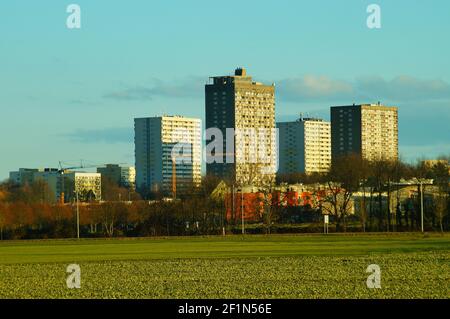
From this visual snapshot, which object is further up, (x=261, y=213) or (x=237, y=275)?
(x=261, y=213)

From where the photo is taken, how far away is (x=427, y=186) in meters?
127

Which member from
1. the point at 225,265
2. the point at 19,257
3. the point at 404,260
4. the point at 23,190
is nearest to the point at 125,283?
the point at 225,265

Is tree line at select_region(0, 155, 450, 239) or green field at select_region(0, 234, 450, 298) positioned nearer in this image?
green field at select_region(0, 234, 450, 298)

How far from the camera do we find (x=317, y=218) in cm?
12175

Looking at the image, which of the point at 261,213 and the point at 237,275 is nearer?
the point at 237,275

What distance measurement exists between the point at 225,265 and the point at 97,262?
376 inches

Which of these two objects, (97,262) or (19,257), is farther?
(19,257)

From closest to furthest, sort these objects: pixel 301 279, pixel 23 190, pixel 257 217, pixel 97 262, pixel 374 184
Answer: pixel 301 279 < pixel 97 262 < pixel 257 217 < pixel 374 184 < pixel 23 190

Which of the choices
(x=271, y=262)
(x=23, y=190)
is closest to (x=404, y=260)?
(x=271, y=262)

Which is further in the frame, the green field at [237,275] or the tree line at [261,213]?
the tree line at [261,213]
